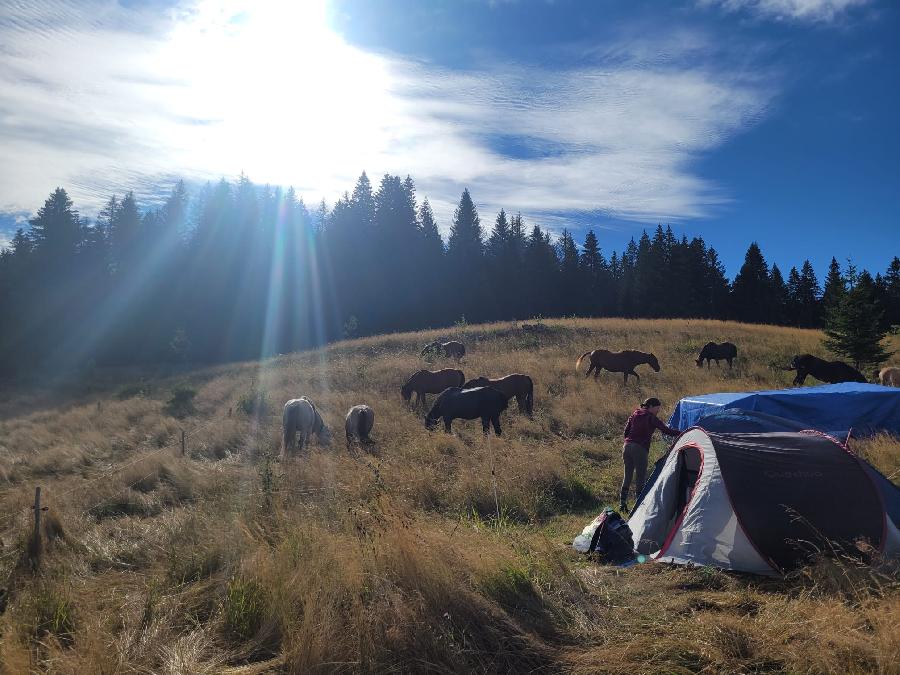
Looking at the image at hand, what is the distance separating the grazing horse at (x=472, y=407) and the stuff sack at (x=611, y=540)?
7289mm

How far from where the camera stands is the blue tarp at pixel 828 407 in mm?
11625

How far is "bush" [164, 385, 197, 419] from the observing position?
21.5m

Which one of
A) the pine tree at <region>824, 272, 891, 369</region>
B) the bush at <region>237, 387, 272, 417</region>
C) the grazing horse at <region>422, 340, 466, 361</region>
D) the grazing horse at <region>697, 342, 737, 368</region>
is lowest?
the bush at <region>237, 387, 272, 417</region>

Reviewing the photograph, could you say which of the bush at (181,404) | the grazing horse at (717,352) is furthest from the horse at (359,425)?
the grazing horse at (717,352)

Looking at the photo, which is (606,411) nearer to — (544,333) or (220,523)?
(220,523)

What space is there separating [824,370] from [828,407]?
8.69 m

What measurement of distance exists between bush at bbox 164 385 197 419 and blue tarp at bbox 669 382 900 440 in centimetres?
1805

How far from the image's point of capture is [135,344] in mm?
47156

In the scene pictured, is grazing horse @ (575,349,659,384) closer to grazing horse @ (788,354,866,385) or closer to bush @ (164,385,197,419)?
grazing horse @ (788,354,866,385)

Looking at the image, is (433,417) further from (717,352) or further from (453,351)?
(717,352)

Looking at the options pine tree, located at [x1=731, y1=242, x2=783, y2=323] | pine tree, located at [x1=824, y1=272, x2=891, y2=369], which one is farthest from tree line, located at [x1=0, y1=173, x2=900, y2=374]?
pine tree, located at [x1=824, y1=272, x2=891, y2=369]

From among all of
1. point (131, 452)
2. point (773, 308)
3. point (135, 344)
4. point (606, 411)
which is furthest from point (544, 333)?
point (773, 308)

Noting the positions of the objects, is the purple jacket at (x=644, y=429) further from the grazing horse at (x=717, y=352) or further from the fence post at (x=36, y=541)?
the grazing horse at (x=717, y=352)

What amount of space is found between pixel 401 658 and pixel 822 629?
3.18 metres
